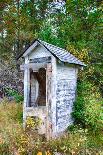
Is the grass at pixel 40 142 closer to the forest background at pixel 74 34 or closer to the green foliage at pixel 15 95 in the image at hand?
the forest background at pixel 74 34

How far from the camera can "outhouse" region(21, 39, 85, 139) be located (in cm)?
1046

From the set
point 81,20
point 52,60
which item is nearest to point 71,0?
point 81,20

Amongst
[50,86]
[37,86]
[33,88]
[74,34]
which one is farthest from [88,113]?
[74,34]

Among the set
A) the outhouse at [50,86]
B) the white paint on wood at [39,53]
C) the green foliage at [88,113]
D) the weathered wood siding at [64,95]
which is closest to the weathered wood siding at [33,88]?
the outhouse at [50,86]

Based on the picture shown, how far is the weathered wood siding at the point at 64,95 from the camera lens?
10.9 metres

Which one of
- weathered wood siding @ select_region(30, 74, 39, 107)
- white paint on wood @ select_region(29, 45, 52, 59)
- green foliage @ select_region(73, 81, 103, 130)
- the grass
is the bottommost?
the grass

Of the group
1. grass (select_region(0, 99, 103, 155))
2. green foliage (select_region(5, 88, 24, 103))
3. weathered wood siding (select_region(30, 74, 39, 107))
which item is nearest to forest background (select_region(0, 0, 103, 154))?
grass (select_region(0, 99, 103, 155))

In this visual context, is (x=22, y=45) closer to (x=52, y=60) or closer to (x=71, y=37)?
(x=71, y=37)

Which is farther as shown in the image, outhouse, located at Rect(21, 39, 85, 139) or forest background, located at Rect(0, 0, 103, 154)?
forest background, located at Rect(0, 0, 103, 154)

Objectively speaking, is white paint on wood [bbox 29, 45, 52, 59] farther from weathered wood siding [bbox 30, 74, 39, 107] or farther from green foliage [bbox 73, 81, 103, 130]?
green foliage [bbox 73, 81, 103, 130]

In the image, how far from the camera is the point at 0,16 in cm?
2278

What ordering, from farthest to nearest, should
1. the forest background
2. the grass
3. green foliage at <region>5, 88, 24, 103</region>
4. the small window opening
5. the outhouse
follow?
green foliage at <region>5, 88, 24, 103</region>, the small window opening, the forest background, the outhouse, the grass

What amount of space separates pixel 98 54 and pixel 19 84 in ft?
15.7

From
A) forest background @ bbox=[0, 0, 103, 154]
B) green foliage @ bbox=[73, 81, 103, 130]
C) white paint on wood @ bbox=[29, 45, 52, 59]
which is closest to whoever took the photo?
white paint on wood @ bbox=[29, 45, 52, 59]
